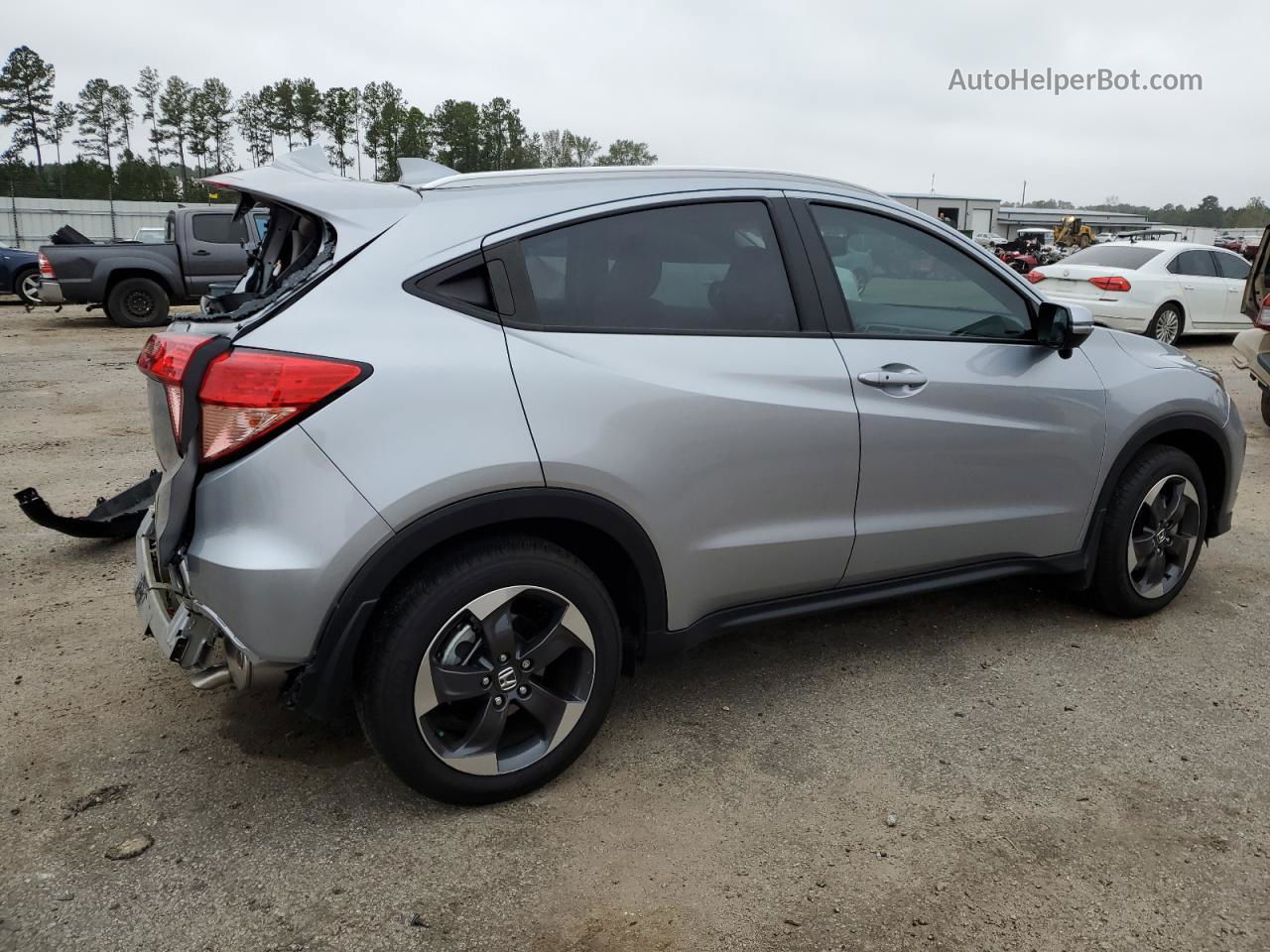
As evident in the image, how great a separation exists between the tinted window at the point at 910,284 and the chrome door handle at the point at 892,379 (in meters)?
0.15

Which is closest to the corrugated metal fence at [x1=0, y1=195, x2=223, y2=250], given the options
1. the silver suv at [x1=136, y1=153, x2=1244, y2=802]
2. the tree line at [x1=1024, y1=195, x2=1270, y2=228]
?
the silver suv at [x1=136, y1=153, x2=1244, y2=802]

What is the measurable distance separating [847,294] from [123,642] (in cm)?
301

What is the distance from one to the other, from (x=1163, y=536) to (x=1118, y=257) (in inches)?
428

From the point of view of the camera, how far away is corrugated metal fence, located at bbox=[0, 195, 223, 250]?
38.3 meters

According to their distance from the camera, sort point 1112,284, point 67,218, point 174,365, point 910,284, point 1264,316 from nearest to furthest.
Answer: point 174,365, point 910,284, point 1264,316, point 1112,284, point 67,218

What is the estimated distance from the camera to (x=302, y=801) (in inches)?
110

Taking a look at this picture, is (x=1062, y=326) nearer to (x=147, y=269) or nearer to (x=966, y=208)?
(x=147, y=269)

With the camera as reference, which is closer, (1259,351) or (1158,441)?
(1158,441)

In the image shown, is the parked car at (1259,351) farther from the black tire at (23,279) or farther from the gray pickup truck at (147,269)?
the black tire at (23,279)

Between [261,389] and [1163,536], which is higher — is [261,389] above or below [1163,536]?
above

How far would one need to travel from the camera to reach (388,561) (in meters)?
2.42

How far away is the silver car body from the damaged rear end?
0.03ft

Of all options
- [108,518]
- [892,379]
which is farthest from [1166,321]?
[108,518]

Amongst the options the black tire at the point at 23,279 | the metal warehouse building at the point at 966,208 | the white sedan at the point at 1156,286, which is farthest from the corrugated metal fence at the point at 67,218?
the metal warehouse building at the point at 966,208
